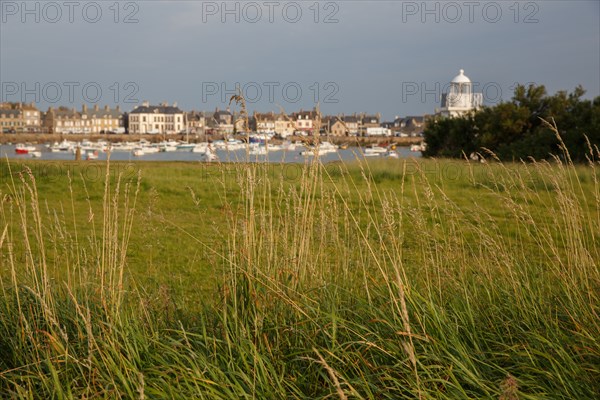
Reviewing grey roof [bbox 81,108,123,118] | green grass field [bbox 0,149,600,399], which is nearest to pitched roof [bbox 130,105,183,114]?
grey roof [bbox 81,108,123,118]

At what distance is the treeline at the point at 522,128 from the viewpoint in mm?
22375

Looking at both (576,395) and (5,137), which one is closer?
(576,395)

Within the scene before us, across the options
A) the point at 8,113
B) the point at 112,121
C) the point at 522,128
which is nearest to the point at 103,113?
the point at 112,121

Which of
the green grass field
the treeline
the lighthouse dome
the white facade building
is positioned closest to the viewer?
the green grass field

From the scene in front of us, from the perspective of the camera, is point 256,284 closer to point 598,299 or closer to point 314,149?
point 314,149

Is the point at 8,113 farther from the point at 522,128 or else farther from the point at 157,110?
the point at 522,128

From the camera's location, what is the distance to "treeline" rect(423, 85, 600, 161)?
22.4 metres

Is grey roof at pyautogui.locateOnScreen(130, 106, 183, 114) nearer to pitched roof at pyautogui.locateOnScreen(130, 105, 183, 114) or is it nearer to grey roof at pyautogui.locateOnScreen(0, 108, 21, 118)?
pitched roof at pyautogui.locateOnScreen(130, 105, 183, 114)

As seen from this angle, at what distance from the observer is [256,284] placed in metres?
3.87

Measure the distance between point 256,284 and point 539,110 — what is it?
25.5 m

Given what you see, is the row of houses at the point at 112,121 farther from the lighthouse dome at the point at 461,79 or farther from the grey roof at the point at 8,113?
the lighthouse dome at the point at 461,79

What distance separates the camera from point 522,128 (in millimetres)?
26453

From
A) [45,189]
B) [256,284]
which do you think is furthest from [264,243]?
[45,189]

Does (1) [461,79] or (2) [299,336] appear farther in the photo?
(1) [461,79]
